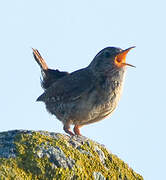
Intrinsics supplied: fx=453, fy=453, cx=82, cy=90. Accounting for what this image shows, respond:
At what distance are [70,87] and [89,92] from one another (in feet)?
1.71

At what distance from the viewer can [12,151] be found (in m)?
3.34

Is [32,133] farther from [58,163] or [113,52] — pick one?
[113,52]

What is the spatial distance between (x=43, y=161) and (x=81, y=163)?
443mm

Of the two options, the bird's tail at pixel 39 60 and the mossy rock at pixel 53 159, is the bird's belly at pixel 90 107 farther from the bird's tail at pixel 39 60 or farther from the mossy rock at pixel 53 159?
the mossy rock at pixel 53 159

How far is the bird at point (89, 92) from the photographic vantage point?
6.61 meters

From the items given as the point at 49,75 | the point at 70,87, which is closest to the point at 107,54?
the point at 70,87

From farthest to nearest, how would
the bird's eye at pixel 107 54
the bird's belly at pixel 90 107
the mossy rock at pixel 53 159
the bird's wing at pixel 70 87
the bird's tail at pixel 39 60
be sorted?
the bird's tail at pixel 39 60, the bird's eye at pixel 107 54, the bird's wing at pixel 70 87, the bird's belly at pixel 90 107, the mossy rock at pixel 53 159

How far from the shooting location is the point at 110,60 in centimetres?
730

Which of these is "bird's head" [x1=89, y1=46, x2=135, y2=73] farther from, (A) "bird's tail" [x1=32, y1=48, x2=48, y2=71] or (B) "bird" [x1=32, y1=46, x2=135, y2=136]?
(A) "bird's tail" [x1=32, y1=48, x2=48, y2=71]

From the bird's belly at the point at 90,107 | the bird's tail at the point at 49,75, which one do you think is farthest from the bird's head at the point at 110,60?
the bird's tail at the point at 49,75

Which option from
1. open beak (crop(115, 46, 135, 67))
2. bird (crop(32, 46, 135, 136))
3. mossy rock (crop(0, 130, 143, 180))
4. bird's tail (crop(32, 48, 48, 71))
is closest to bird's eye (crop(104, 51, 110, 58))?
bird (crop(32, 46, 135, 136))

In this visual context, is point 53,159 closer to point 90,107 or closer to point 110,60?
point 90,107

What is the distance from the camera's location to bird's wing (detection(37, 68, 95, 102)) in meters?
6.88

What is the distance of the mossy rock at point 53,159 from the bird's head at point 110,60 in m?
2.91
